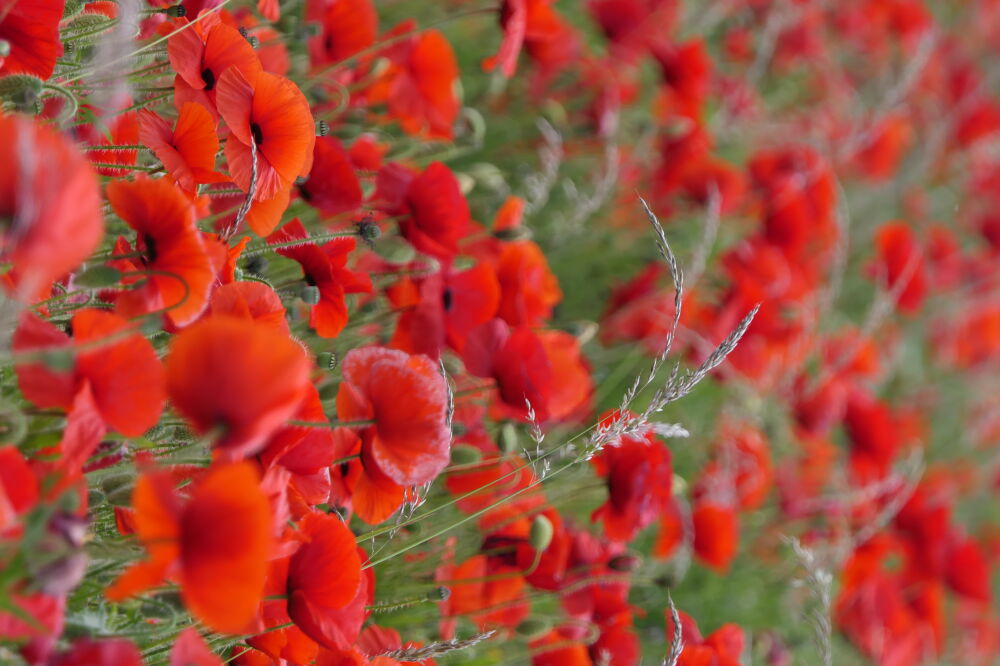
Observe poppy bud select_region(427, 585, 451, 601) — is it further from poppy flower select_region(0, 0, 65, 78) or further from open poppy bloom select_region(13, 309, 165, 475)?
poppy flower select_region(0, 0, 65, 78)

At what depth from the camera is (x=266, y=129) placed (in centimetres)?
64

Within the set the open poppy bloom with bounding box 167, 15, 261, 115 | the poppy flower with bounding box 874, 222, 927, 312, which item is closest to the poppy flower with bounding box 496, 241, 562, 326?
the open poppy bloom with bounding box 167, 15, 261, 115

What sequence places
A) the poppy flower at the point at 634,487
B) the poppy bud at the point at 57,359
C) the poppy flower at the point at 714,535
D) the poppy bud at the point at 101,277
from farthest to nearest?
the poppy flower at the point at 714,535 < the poppy flower at the point at 634,487 < the poppy bud at the point at 101,277 < the poppy bud at the point at 57,359

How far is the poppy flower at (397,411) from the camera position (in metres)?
0.60

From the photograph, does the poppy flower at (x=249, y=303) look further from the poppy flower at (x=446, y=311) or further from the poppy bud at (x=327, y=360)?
the poppy flower at (x=446, y=311)

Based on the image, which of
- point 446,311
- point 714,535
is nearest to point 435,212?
point 446,311

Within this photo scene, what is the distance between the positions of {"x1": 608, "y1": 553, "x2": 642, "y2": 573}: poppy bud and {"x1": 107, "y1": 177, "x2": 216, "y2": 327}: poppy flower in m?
0.49

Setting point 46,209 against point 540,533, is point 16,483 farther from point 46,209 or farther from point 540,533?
point 540,533

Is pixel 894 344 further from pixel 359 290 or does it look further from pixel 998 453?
pixel 359 290

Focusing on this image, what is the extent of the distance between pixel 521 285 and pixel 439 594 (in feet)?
1.07

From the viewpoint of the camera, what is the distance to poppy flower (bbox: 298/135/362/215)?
0.75m

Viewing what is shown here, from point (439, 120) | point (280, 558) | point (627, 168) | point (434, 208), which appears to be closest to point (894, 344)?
point (627, 168)

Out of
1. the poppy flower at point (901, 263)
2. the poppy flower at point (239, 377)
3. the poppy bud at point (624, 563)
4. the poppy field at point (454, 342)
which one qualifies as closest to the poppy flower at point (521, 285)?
the poppy field at point (454, 342)

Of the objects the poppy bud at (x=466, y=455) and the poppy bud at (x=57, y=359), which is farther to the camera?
the poppy bud at (x=466, y=455)
